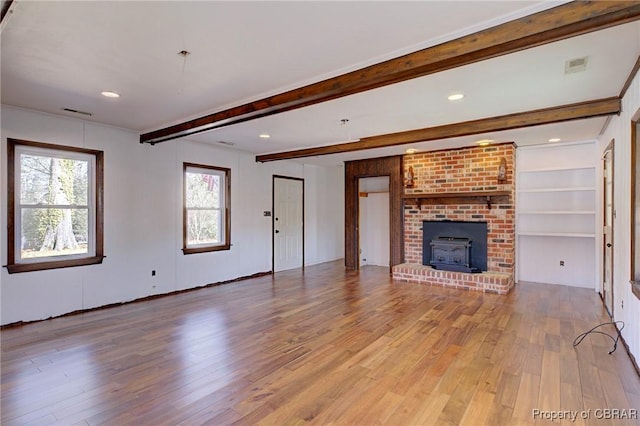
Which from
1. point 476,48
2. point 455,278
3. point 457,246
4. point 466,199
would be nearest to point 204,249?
point 455,278

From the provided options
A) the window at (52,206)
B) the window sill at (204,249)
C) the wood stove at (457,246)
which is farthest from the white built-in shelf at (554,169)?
the window at (52,206)

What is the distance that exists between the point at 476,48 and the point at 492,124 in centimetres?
238

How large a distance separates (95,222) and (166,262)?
1.22m

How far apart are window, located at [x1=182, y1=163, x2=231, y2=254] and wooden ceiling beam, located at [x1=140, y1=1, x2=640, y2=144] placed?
2900 millimetres

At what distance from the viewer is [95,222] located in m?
4.62

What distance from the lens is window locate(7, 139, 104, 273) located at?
155 inches

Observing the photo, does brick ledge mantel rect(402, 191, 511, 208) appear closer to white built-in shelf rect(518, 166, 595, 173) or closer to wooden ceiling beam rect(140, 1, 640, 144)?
white built-in shelf rect(518, 166, 595, 173)

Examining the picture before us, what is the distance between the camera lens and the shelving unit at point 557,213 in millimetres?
5602

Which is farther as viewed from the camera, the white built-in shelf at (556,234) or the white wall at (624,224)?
the white built-in shelf at (556,234)

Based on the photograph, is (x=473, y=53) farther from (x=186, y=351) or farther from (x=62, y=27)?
(x=186, y=351)

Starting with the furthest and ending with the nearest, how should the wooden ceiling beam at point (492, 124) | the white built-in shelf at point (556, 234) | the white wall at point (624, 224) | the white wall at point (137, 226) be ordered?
the white built-in shelf at point (556, 234) < the white wall at point (137, 226) < the wooden ceiling beam at point (492, 124) < the white wall at point (624, 224)

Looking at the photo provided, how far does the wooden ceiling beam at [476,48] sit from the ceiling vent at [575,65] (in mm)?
820

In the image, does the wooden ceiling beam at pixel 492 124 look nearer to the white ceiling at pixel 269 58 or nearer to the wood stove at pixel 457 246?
the white ceiling at pixel 269 58

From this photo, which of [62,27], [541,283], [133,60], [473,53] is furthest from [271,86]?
[541,283]
